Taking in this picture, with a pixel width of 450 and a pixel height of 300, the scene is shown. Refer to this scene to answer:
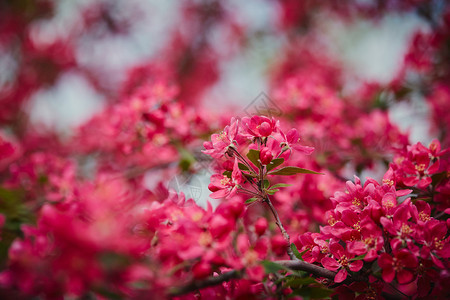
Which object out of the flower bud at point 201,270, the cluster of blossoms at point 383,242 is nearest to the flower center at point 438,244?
the cluster of blossoms at point 383,242

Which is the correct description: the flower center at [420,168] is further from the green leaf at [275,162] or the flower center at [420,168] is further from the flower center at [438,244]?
the green leaf at [275,162]

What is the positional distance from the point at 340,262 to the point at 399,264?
16cm

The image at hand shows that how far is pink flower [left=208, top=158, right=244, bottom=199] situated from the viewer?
1.00m

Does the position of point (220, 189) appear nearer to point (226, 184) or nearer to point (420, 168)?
point (226, 184)

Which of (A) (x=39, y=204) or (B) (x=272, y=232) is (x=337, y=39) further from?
(A) (x=39, y=204)

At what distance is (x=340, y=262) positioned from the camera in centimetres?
98

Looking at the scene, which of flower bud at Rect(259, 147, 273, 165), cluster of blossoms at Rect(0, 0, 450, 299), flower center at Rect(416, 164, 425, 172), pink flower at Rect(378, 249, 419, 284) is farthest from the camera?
flower center at Rect(416, 164, 425, 172)

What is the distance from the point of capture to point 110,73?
4.82m

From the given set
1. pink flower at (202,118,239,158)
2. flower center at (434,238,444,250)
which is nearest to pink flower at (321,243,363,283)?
flower center at (434,238,444,250)

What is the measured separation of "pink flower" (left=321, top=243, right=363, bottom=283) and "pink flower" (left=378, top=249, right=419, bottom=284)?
0.08 metres

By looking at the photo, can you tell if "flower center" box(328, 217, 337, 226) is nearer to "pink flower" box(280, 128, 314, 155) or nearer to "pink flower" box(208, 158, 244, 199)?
"pink flower" box(280, 128, 314, 155)

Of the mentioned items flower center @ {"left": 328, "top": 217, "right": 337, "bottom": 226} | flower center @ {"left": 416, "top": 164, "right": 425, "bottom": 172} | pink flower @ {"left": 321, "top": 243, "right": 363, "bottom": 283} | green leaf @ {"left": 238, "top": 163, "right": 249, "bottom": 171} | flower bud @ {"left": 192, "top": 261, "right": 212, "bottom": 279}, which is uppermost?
flower center @ {"left": 416, "top": 164, "right": 425, "bottom": 172}

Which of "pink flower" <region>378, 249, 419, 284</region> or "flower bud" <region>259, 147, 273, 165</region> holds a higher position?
"flower bud" <region>259, 147, 273, 165</region>

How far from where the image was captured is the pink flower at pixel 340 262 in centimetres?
93
